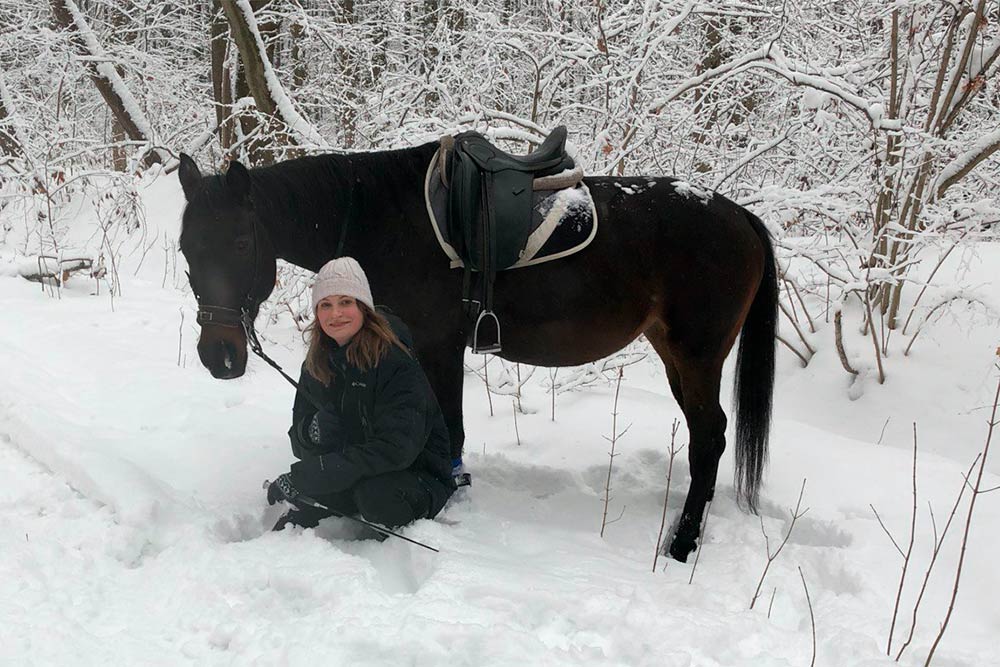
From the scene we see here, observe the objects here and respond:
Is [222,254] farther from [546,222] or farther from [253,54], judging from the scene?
[253,54]

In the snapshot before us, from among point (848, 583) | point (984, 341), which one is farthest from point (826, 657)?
point (984, 341)

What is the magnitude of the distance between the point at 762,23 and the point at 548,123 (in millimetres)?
2063

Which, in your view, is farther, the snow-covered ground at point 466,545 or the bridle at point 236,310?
the bridle at point 236,310

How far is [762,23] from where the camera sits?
6.00 metres

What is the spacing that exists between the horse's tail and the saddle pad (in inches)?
31.5

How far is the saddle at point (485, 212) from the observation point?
2723 mm

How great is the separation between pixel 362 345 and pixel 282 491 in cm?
65

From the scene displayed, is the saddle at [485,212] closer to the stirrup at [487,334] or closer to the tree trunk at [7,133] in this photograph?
the stirrup at [487,334]

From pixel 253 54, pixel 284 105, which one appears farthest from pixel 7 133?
pixel 284 105

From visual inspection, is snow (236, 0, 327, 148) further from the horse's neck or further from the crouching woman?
the crouching woman

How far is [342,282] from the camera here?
241 centimetres

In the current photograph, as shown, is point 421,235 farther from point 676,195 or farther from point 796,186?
point 796,186

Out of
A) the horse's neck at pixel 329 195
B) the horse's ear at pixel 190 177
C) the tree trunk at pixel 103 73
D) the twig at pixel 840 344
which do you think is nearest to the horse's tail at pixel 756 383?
the horse's neck at pixel 329 195

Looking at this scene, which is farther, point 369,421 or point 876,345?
point 876,345
